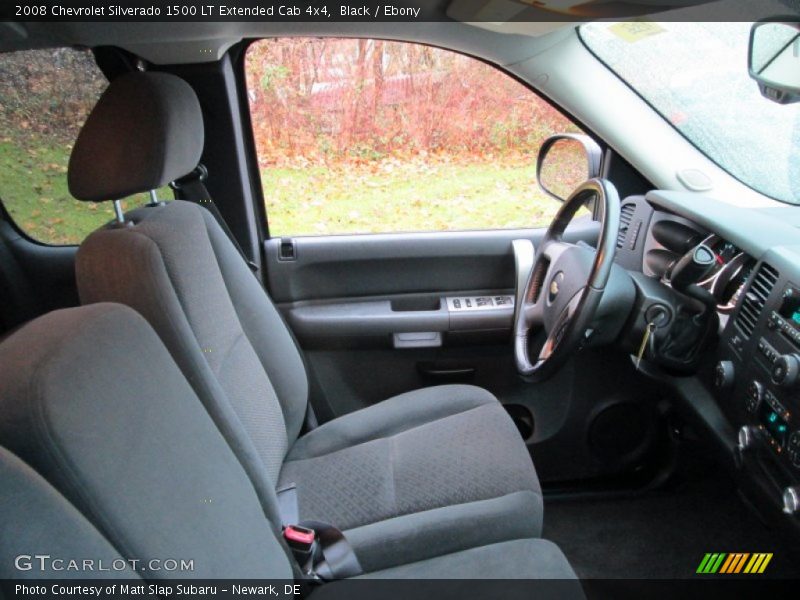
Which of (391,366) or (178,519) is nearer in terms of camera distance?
(178,519)

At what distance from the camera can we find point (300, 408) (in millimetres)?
1493

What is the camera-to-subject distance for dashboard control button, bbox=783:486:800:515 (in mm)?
1094

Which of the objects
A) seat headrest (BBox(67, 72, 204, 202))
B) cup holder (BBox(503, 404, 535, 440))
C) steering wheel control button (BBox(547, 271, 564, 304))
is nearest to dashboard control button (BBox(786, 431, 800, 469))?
steering wheel control button (BBox(547, 271, 564, 304))

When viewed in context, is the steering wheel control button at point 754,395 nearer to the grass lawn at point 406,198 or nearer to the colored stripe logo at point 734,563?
the colored stripe logo at point 734,563

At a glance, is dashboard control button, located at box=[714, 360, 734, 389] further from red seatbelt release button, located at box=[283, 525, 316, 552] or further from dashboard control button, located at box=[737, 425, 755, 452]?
red seatbelt release button, located at box=[283, 525, 316, 552]

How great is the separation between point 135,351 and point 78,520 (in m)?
0.25

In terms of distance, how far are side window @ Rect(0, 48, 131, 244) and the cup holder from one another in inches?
53.3

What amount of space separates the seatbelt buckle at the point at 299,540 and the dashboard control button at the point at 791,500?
0.88 m

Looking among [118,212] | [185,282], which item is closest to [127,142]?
[118,212]

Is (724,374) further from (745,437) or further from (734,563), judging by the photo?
(734,563)

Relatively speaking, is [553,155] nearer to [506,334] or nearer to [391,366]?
[506,334]

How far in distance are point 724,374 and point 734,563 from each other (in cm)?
72

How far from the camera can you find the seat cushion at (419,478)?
1.14 m

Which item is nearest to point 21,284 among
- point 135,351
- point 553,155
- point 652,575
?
point 135,351
